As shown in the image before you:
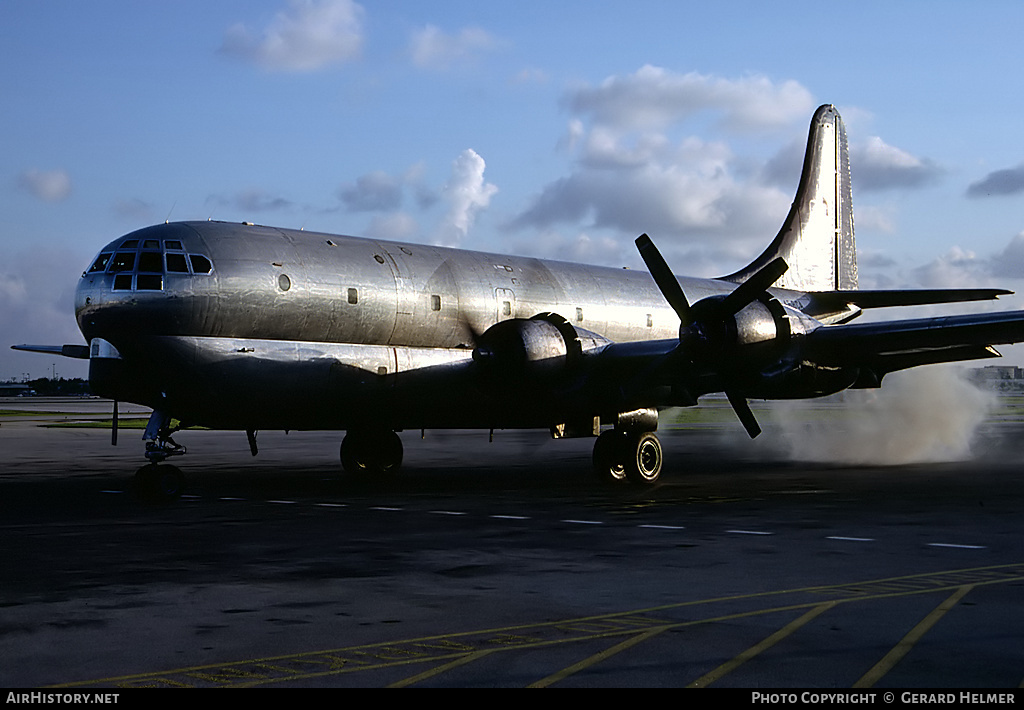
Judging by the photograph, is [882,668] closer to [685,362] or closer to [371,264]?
[685,362]

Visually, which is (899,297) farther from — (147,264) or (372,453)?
(147,264)

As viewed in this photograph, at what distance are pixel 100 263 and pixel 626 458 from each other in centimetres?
1149

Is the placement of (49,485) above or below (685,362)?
below

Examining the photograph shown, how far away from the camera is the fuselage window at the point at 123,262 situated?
1920 centimetres

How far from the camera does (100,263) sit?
64.3ft

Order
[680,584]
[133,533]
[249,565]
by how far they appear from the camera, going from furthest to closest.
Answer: [133,533]
[249,565]
[680,584]

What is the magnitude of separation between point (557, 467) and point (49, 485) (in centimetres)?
1272

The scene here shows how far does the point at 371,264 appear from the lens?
2184 centimetres

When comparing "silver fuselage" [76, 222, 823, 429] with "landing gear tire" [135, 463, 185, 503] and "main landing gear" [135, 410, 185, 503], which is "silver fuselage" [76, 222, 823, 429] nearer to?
"main landing gear" [135, 410, 185, 503]

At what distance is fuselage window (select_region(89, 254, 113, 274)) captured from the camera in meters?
19.5

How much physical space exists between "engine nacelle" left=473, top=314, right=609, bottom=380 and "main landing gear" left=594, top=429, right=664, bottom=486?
2.05 metres

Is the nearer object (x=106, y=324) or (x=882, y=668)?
(x=882, y=668)


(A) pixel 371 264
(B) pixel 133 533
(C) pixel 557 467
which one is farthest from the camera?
(C) pixel 557 467

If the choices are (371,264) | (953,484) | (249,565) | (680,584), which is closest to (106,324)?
(371,264)
